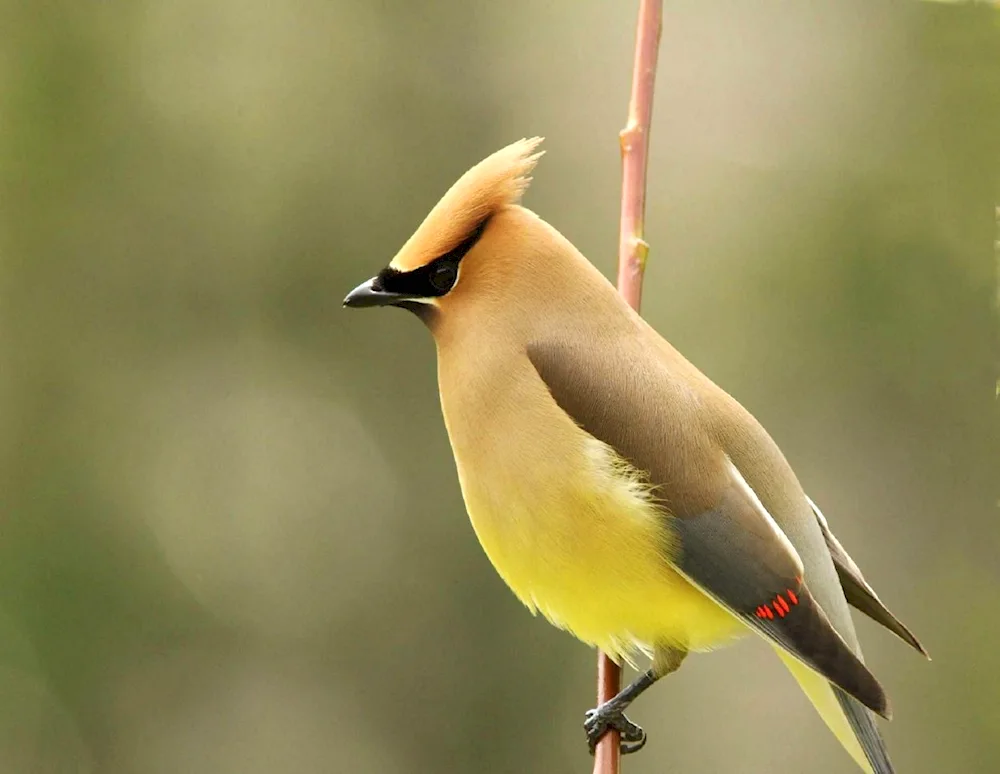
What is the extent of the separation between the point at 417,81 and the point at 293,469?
1.82 m

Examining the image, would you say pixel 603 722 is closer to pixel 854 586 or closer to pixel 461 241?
pixel 854 586

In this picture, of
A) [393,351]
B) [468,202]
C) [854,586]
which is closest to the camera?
[468,202]

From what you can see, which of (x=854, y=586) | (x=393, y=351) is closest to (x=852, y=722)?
(x=854, y=586)

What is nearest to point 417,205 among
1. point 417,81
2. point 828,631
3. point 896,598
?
point 417,81

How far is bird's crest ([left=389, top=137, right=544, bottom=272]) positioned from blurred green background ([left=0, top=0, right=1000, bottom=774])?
3.63 meters

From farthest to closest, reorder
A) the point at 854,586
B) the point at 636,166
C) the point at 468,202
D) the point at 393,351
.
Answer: the point at 393,351, the point at 854,586, the point at 468,202, the point at 636,166

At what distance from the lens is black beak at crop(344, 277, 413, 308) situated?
2064 mm

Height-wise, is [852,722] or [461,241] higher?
[461,241]

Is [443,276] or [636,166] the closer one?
[636,166]

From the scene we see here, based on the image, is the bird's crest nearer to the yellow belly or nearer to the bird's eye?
the bird's eye

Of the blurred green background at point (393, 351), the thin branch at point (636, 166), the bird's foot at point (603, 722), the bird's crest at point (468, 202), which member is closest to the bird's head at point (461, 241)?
the bird's crest at point (468, 202)

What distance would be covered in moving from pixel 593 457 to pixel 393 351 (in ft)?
13.4

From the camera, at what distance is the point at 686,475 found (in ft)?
7.14

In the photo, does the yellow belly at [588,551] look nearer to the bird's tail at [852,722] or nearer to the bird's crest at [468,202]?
the bird's tail at [852,722]
